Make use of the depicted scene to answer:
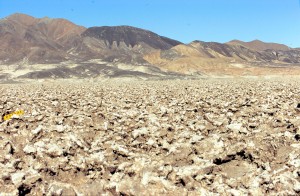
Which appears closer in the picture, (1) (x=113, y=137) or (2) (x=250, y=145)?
(2) (x=250, y=145)

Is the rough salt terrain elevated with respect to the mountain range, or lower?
lower

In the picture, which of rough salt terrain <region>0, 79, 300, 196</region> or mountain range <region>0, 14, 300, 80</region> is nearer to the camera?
rough salt terrain <region>0, 79, 300, 196</region>

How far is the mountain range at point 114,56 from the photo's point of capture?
8462 cm

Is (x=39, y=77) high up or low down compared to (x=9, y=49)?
down

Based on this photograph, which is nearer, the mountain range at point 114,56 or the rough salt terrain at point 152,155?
the rough salt terrain at point 152,155

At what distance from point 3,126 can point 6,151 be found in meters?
2.13

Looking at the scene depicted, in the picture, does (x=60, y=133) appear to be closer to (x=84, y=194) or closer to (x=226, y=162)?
(x=84, y=194)

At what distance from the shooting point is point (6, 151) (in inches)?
264

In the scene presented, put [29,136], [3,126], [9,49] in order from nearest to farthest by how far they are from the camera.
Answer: [29,136] → [3,126] → [9,49]

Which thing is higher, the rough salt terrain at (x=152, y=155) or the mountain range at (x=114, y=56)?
the mountain range at (x=114, y=56)

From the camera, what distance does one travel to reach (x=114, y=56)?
112125 mm

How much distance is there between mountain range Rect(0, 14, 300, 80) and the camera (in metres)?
84.6

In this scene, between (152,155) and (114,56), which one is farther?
(114,56)

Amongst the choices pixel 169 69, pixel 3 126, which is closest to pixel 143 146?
pixel 3 126
